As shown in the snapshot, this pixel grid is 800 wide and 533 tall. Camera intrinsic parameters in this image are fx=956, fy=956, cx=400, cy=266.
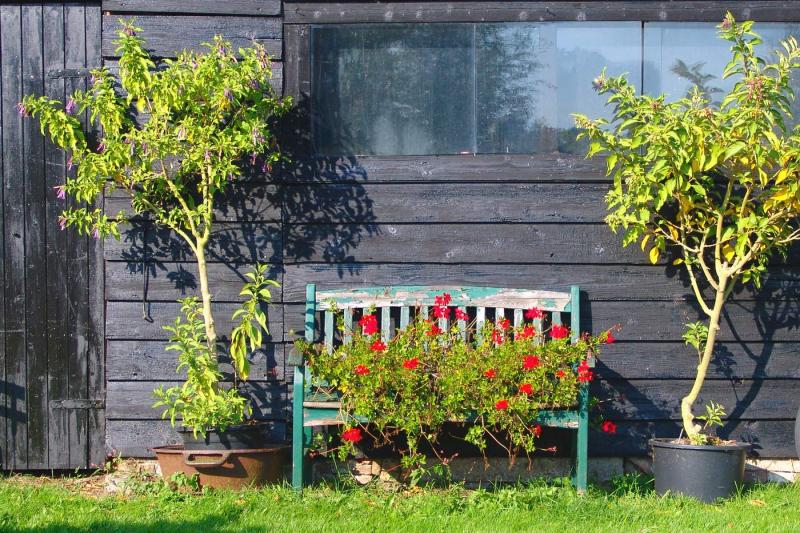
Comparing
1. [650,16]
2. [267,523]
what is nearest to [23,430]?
[267,523]

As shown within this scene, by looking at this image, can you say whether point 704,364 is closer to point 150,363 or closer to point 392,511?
point 392,511

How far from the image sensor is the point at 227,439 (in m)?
4.73

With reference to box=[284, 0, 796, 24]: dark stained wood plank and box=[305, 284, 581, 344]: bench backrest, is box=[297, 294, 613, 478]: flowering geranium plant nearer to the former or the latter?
box=[305, 284, 581, 344]: bench backrest

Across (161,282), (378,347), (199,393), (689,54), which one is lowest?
(199,393)

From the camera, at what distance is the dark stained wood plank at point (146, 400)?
17.0ft

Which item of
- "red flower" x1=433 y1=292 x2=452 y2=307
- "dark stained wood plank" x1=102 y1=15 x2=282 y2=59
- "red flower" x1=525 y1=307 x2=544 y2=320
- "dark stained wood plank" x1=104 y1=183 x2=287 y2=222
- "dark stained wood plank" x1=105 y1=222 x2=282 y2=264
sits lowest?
"red flower" x1=525 y1=307 x2=544 y2=320

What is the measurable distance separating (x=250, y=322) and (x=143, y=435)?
2.87 feet

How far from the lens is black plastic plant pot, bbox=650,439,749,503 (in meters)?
4.61

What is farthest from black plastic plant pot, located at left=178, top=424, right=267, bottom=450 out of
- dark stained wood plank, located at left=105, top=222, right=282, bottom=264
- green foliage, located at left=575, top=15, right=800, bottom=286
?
green foliage, located at left=575, top=15, right=800, bottom=286

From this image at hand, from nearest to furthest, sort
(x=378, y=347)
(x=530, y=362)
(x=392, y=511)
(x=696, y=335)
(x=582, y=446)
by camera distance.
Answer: (x=392, y=511) → (x=530, y=362) → (x=378, y=347) → (x=582, y=446) → (x=696, y=335)

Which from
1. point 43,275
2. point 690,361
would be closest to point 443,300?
point 690,361

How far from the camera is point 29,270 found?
524cm

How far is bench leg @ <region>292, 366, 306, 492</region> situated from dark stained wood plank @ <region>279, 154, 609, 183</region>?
3.68 ft

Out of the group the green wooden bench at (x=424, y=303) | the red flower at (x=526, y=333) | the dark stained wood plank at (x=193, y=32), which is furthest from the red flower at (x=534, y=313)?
the dark stained wood plank at (x=193, y=32)
